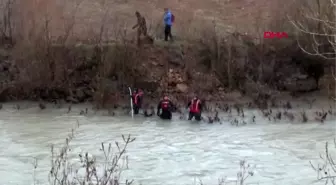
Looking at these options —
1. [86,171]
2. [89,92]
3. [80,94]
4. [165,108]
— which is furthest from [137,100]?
[86,171]

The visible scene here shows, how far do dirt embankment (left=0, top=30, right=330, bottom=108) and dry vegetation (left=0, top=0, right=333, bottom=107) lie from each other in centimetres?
5

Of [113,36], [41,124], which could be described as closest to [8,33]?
[113,36]

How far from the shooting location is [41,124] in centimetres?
2148

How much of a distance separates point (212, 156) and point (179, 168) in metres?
1.71

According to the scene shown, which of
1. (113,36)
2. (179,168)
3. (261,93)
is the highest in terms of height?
(113,36)

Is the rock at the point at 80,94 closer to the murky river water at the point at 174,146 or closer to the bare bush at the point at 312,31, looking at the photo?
the murky river water at the point at 174,146

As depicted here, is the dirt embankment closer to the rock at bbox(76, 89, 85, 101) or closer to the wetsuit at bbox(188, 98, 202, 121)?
the rock at bbox(76, 89, 85, 101)

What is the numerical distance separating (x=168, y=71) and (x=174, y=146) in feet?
34.5

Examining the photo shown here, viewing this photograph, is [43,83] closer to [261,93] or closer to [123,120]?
[123,120]

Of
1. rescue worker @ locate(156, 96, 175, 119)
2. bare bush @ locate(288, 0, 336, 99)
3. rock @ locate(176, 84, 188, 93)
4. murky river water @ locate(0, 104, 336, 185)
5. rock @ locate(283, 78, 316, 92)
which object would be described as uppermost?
bare bush @ locate(288, 0, 336, 99)

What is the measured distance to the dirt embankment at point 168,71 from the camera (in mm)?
26500

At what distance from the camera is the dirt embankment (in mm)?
26500

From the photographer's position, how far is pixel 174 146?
17453mm

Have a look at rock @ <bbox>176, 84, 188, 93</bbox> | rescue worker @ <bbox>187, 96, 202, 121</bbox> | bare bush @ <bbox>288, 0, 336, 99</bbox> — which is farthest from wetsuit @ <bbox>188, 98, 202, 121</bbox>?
bare bush @ <bbox>288, 0, 336, 99</bbox>
